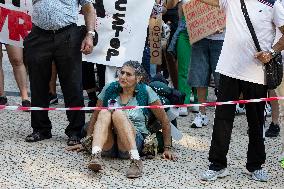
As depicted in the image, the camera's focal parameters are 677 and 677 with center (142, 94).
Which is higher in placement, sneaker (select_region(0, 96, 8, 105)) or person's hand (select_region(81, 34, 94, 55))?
person's hand (select_region(81, 34, 94, 55))

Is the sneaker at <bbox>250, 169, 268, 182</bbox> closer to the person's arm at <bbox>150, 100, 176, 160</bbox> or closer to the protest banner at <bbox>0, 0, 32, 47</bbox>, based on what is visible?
the person's arm at <bbox>150, 100, 176, 160</bbox>

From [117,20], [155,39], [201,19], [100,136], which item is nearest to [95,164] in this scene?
[100,136]

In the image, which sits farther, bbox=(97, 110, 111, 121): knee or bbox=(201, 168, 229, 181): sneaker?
bbox=(97, 110, 111, 121): knee

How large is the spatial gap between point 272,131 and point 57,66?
2.36m

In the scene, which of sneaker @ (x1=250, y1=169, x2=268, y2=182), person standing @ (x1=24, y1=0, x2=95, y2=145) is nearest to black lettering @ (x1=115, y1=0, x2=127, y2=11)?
person standing @ (x1=24, y1=0, x2=95, y2=145)

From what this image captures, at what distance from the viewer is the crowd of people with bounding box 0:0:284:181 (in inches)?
204

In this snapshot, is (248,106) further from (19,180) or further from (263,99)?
(19,180)

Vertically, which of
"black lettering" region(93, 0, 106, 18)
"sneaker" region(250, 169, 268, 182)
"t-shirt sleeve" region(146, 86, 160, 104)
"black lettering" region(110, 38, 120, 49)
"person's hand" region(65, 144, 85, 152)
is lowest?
"sneaker" region(250, 169, 268, 182)

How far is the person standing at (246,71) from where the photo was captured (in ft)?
16.7

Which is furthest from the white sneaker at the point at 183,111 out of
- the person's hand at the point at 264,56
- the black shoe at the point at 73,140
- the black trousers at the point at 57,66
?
the person's hand at the point at 264,56

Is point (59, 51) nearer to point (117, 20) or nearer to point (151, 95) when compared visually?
point (151, 95)

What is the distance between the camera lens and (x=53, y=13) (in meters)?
6.16

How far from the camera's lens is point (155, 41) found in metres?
8.30

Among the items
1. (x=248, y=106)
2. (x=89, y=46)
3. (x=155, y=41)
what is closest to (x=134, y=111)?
(x=89, y=46)
